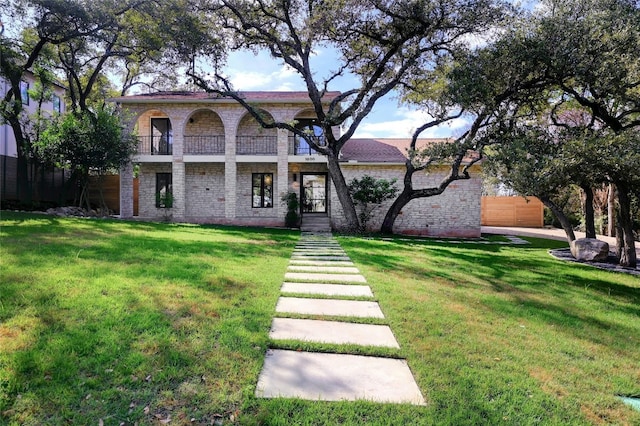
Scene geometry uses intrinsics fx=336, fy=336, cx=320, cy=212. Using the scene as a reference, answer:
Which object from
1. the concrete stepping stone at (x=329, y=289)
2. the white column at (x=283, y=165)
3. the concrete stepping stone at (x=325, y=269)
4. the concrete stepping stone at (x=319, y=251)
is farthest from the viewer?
the white column at (x=283, y=165)

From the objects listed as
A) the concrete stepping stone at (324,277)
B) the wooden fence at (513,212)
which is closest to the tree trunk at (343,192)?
the concrete stepping stone at (324,277)

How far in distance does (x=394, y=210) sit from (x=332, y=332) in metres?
11.1

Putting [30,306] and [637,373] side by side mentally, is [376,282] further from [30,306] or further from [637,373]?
[30,306]

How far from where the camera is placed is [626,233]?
8055 millimetres

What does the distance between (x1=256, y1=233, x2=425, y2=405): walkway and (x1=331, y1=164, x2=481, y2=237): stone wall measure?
10064 millimetres

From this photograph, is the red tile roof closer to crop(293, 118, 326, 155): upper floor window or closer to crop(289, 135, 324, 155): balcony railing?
crop(293, 118, 326, 155): upper floor window

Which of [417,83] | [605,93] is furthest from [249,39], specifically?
[605,93]

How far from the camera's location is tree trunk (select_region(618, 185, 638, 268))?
778 cm

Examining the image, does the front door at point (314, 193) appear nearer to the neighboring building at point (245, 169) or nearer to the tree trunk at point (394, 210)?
the neighboring building at point (245, 169)

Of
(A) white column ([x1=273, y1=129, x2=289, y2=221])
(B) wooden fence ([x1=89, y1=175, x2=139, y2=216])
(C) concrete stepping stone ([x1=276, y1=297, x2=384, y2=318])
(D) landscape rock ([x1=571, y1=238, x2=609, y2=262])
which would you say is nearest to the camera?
(C) concrete stepping stone ([x1=276, y1=297, x2=384, y2=318])

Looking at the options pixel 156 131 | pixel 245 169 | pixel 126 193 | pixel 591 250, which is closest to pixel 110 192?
pixel 126 193

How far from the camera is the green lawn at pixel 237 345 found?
6.72 feet

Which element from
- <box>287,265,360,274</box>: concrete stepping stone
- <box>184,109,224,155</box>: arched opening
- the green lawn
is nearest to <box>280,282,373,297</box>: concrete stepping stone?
the green lawn

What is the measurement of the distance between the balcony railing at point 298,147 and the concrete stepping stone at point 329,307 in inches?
496
